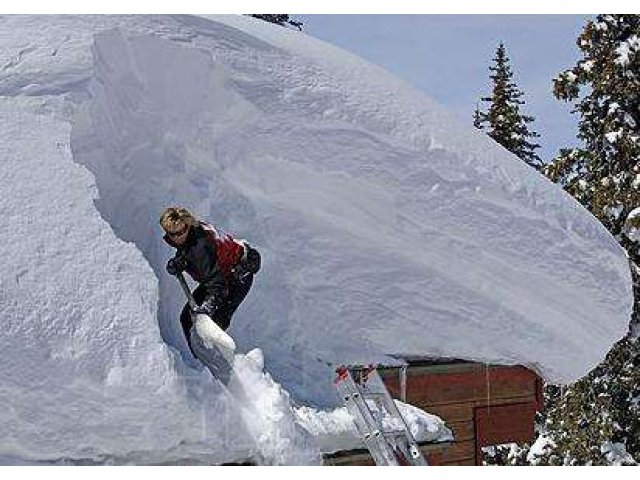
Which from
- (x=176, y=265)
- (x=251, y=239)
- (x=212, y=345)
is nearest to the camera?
(x=212, y=345)

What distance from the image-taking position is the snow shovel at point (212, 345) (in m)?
5.08

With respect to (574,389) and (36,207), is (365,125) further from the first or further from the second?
(574,389)

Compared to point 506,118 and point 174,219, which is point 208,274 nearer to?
point 174,219

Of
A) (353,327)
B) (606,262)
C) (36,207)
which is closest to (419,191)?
(353,327)

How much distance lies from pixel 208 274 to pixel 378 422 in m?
1.15

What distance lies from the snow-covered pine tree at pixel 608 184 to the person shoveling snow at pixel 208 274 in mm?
8404

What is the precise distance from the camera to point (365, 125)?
6.50m

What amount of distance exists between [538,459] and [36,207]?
37.7 feet

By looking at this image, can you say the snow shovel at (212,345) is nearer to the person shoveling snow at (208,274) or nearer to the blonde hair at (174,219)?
the person shoveling snow at (208,274)

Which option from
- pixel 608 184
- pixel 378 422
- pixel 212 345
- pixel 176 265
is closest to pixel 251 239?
pixel 176 265

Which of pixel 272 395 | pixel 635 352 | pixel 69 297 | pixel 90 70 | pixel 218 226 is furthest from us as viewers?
pixel 635 352

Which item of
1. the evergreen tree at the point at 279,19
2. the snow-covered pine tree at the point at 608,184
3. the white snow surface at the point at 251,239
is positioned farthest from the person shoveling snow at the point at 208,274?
the evergreen tree at the point at 279,19

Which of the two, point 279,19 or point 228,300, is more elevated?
point 279,19

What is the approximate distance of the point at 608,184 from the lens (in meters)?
13.2
